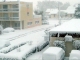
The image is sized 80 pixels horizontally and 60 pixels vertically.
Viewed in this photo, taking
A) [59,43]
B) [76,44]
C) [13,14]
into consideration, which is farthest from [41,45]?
[13,14]

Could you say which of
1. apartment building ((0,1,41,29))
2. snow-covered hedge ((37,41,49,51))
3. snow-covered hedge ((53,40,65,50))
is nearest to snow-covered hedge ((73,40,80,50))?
snow-covered hedge ((53,40,65,50))

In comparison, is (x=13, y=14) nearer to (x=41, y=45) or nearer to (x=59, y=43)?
(x=41, y=45)

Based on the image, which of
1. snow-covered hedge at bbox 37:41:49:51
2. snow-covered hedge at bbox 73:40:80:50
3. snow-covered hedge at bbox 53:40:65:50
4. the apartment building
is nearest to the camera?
snow-covered hedge at bbox 73:40:80:50

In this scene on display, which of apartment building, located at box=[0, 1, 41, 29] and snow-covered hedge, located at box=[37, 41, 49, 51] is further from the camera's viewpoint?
apartment building, located at box=[0, 1, 41, 29]

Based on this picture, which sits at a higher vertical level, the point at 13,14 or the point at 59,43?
the point at 13,14

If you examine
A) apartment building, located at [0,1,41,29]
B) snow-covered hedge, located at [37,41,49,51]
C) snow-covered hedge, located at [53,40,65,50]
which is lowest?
snow-covered hedge, located at [37,41,49,51]

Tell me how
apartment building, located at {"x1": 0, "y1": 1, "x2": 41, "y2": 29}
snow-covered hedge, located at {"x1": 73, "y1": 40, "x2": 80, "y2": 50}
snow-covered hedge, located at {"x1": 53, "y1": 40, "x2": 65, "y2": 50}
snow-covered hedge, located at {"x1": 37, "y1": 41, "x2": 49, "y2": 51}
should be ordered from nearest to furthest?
snow-covered hedge, located at {"x1": 73, "y1": 40, "x2": 80, "y2": 50} < snow-covered hedge, located at {"x1": 53, "y1": 40, "x2": 65, "y2": 50} < snow-covered hedge, located at {"x1": 37, "y1": 41, "x2": 49, "y2": 51} < apartment building, located at {"x1": 0, "y1": 1, "x2": 41, "y2": 29}

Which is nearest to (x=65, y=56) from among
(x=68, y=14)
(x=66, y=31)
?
(x=66, y=31)

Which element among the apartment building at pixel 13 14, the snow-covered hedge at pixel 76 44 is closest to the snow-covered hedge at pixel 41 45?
the snow-covered hedge at pixel 76 44

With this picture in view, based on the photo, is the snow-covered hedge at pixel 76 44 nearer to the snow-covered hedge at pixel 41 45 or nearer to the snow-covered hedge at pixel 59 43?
the snow-covered hedge at pixel 59 43

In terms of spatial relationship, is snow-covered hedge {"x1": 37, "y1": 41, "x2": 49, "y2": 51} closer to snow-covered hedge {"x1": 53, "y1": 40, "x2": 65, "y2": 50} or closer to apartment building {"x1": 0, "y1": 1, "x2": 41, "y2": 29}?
snow-covered hedge {"x1": 53, "y1": 40, "x2": 65, "y2": 50}

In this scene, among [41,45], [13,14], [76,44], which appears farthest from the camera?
[13,14]

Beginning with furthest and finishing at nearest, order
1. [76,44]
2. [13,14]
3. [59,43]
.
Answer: [13,14] → [59,43] → [76,44]

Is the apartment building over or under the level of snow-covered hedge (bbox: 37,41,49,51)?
over
